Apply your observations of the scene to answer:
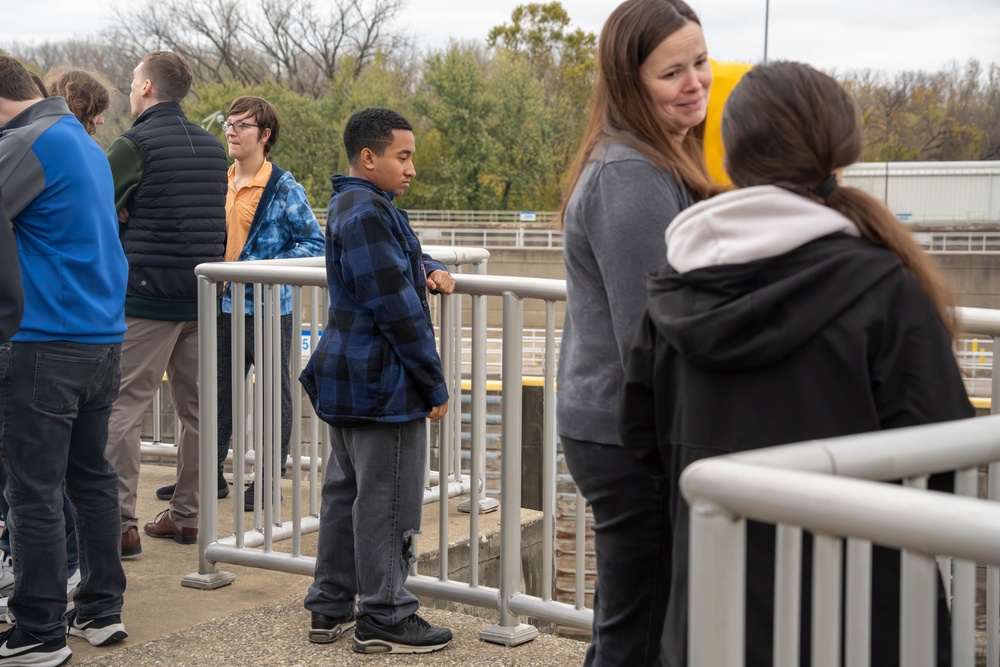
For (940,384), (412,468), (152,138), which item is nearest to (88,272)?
(412,468)

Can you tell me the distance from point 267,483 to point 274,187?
1693 mm

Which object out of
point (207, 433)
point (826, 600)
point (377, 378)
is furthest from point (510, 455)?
point (826, 600)

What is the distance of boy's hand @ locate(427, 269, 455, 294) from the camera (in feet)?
12.6

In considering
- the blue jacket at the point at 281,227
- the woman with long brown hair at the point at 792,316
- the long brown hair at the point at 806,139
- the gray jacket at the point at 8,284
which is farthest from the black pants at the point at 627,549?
the blue jacket at the point at 281,227

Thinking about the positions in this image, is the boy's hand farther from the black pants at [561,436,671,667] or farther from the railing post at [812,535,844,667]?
the railing post at [812,535,844,667]

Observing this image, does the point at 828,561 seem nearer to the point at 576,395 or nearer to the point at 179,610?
the point at 576,395

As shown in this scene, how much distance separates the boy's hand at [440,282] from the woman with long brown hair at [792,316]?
1.92m

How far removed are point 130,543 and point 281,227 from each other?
64.0 inches

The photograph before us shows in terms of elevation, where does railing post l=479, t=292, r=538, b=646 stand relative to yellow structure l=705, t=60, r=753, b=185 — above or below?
below

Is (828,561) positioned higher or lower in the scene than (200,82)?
lower

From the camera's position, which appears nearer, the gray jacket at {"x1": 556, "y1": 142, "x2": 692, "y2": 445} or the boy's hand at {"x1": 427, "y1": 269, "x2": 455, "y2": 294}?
the gray jacket at {"x1": 556, "y1": 142, "x2": 692, "y2": 445}

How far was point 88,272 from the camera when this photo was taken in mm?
3639

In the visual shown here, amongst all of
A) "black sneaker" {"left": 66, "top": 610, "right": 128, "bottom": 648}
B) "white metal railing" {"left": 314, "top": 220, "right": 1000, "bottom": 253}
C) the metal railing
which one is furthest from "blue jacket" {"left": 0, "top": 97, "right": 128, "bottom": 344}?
"white metal railing" {"left": 314, "top": 220, "right": 1000, "bottom": 253}

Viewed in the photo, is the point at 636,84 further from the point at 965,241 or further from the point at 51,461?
the point at 965,241
